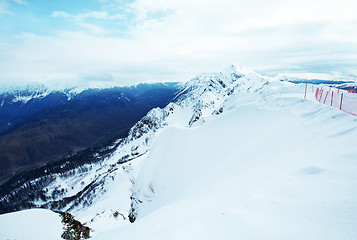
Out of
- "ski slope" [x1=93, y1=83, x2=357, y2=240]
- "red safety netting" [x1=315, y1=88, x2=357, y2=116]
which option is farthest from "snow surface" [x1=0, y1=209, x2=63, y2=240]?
"red safety netting" [x1=315, y1=88, x2=357, y2=116]

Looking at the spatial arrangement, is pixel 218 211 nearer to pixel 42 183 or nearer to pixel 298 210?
pixel 298 210

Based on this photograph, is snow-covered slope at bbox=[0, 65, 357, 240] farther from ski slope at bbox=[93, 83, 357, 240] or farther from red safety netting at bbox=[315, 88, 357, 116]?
red safety netting at bbox=[315, 88, 357, 116]

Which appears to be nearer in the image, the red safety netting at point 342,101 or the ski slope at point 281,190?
the ski slope at point 281,190

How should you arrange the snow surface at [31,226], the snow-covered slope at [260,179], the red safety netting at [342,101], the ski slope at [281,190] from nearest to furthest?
the ski slope at [281,190], the snow-covered slope at [260,179], the red safety netting at [342,101], the snow surface at [31,226]

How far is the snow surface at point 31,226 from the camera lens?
1472cm

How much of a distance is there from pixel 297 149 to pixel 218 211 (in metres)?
6.84

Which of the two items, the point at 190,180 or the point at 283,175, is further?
the point at 190,180

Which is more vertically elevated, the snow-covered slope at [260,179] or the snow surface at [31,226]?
the snow-covered slope at [260,179]

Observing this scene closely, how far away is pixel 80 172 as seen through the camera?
137 metres

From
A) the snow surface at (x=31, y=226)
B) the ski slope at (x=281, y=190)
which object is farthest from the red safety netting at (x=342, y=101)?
the snow surface at (x=31, y=226)

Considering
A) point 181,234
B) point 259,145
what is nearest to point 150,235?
point 181,234

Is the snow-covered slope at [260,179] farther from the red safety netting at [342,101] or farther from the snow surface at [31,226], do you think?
the snow surface at [31,226]

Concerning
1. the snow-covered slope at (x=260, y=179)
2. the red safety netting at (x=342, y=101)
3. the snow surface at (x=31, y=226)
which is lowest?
the snow surface at (x=31, y=226)

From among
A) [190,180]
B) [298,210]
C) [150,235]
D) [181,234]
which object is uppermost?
[298,210]
